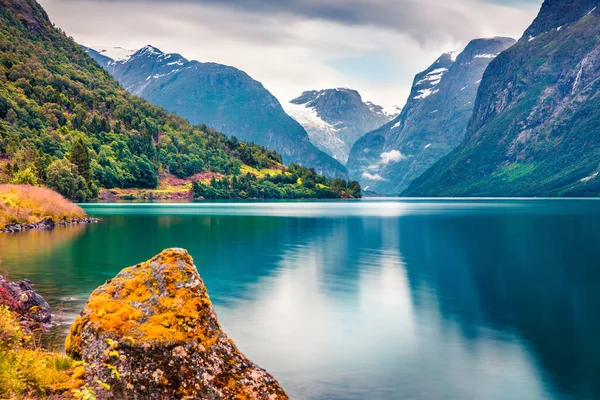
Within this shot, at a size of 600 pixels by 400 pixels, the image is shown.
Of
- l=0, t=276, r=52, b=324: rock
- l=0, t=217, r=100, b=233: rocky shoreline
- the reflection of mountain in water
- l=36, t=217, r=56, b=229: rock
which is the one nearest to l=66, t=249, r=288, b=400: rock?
l=0, t=276, r=52, b=324: rock

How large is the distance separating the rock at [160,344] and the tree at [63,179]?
539 ft

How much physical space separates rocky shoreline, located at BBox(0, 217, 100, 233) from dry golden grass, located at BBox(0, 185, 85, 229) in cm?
96

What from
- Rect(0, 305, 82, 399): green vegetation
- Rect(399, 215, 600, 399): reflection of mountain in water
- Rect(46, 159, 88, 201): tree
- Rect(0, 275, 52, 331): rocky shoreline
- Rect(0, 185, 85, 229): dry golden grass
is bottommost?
Rect(399, 215, 600, 399): reflection of mountain in water

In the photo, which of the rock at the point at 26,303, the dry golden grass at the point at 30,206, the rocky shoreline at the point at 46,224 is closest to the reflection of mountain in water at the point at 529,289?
the rock at the point at 26,303

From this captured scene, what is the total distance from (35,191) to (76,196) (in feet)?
266

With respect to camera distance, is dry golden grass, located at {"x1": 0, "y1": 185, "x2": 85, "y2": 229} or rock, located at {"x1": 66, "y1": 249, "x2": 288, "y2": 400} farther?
dry golden grass, located at {"x1": 0, "y1": 185, "x2": 85, "y2": 229}

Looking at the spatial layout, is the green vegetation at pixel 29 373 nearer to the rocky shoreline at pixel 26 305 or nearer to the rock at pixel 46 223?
the rocky shoreline at pixel 26 305

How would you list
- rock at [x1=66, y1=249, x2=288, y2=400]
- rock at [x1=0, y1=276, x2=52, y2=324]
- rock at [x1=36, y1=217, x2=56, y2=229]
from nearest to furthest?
rock at [x1=66, y1=249, x2=288, y2=400] → rock at [x1=0, y1=276, x2=52, y2=324] → rock at [x1=36, y1=217, x2=56, y2=229]

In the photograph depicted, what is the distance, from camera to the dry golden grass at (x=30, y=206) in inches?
3670

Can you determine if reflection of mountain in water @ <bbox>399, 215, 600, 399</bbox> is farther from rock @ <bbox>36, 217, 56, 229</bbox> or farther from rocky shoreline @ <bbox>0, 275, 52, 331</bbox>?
rock @ <bbox>36, 217, 56, 229</bbox>

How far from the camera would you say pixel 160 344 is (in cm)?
1415

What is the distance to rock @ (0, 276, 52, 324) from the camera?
26663 millimetres

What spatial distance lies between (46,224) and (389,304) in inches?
3115

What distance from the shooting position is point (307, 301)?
3931cm
